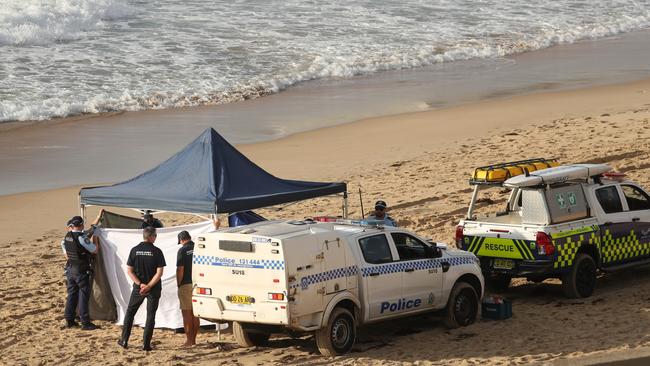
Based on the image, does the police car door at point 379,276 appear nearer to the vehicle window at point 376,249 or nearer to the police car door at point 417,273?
the vehicle window at point 376,249

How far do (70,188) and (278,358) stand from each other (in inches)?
405

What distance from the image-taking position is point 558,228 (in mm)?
15445

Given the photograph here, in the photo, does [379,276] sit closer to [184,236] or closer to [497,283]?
[184,236]

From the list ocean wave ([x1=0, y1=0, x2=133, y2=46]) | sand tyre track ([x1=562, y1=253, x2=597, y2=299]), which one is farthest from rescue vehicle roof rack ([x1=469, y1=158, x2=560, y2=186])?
ocean wave ([x1=0, y1=0, x2=133, y2=46])

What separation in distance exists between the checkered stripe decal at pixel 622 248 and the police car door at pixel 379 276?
343 centimetres

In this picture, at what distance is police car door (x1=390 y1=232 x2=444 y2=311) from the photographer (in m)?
14.2

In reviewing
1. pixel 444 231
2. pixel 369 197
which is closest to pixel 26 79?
pixel 369 197

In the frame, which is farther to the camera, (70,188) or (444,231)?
(70,188)

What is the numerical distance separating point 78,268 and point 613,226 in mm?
6834

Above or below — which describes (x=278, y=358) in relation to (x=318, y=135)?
below

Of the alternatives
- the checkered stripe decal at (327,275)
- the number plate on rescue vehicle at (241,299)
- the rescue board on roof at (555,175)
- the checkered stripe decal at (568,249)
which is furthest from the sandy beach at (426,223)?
the rescue board on roof at (555,175)

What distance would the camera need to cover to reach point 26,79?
33.7m

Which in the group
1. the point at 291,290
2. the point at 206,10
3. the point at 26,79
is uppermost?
the point at 206,10

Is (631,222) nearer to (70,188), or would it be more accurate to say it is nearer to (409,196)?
(409,196)
